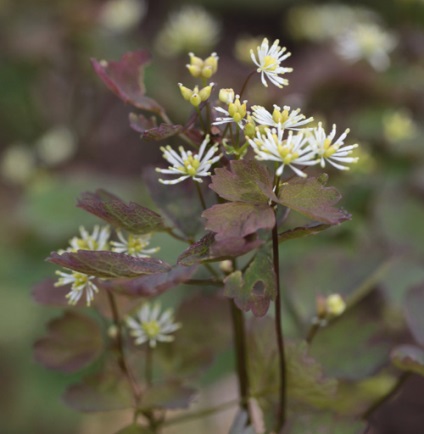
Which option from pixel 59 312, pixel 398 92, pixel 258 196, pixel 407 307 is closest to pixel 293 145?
A: pixel 258 196

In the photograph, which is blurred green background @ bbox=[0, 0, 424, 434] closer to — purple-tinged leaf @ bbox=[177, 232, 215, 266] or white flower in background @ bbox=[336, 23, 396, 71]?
white flower in background @ bbox=[336, 23, 396, 71]

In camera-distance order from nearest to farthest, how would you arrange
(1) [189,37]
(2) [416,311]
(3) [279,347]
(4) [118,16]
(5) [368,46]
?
(3) [279,347] < (2) [416,311] < (5) [368,46] < (1) [189,37] < (4) [118,16]

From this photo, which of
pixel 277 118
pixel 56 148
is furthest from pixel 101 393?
pixel 56 148

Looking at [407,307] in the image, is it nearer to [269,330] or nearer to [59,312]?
[269,330]

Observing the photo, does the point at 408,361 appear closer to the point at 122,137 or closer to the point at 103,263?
the point at 103,263

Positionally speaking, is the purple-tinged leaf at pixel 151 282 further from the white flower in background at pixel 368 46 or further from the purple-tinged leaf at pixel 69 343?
the white flower in background at pixel 368 46

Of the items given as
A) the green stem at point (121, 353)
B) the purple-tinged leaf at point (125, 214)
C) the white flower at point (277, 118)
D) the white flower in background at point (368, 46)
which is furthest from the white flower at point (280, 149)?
the white flower in background at point (368, 46)

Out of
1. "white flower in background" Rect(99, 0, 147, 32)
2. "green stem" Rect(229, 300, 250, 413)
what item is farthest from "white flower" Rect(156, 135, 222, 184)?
"white flower in background" Rect(99, 0, 147, 32)
